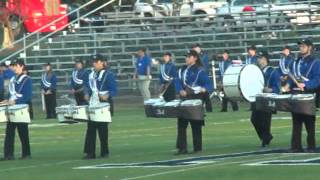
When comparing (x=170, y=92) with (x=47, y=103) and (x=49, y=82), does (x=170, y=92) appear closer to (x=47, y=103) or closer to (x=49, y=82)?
(x=47, y=103)

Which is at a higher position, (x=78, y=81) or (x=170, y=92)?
(x=78, y=81)

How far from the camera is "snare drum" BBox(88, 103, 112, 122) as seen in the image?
18609 mm

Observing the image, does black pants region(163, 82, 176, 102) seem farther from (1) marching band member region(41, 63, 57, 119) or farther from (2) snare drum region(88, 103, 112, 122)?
(2) snare drum region(88, 103, 112, 122)

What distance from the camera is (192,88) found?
19109 millimetres

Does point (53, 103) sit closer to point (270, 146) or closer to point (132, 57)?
point (132, 57)

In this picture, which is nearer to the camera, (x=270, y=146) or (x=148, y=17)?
(x=270, y=146)

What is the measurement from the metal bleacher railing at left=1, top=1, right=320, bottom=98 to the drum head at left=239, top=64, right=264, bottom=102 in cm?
1825

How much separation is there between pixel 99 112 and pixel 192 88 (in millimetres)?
1746

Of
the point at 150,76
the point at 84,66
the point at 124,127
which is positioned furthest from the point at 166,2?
the point at 124,127

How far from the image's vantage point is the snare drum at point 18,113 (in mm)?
19344

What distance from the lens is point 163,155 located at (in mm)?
19094

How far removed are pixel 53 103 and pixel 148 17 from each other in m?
11.6

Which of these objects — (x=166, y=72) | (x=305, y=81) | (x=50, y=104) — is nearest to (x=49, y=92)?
A: (x=50, y=104)

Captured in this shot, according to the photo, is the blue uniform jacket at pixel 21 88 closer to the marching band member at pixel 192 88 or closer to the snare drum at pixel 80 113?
the snare drum at pixel 80 113
